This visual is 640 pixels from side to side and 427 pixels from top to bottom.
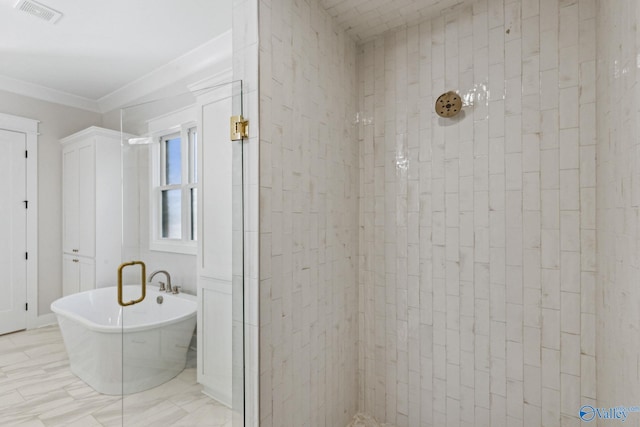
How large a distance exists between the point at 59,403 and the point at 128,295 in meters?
1.56

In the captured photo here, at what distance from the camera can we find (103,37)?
2.66 metres

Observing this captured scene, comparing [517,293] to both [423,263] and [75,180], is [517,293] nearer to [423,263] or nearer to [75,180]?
[423,263]

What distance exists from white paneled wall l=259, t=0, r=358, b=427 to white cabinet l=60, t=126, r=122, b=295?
241cm

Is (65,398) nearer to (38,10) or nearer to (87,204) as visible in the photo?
(87,204)

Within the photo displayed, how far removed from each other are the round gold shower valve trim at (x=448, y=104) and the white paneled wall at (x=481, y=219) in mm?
65

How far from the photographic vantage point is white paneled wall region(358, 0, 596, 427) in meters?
1.45

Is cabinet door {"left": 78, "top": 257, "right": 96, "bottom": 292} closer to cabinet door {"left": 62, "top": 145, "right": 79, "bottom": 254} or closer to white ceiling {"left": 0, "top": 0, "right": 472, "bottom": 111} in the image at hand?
cabinet door {"left": 62, "top": 145, "right": 79, "bottom": 254}

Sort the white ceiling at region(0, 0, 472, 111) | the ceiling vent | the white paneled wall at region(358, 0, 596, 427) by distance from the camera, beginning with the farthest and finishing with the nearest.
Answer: the ceiling vent, the white ceiling at region(0, 0, 472, 111), the white paneled wall at region(358, 0, 596, 427)

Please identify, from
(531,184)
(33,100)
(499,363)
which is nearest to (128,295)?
(499,363)

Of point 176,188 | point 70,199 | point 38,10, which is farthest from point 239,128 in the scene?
point 70,199

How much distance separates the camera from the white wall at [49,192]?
12.5 ft

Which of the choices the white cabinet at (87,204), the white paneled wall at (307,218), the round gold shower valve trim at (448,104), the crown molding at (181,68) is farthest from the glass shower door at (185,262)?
the white cabinet at (87,204)

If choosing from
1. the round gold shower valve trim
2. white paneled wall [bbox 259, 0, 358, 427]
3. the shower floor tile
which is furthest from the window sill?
the round gold shower valve trim

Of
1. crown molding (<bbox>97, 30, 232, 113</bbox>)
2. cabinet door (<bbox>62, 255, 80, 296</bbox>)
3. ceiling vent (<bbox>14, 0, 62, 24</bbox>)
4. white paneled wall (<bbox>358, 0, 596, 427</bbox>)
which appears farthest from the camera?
cabinet door (<bbox>62, 255, 80, 296</bbox>)
